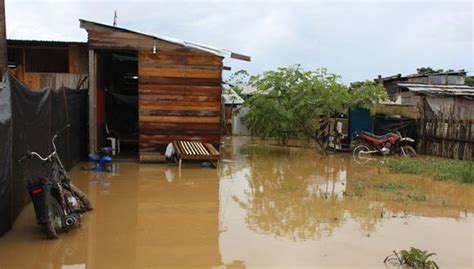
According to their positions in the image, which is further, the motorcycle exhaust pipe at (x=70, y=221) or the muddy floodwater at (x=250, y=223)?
the motorcycle exhaust pipe at (x=70, y=221)

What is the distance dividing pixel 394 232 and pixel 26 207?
533cm

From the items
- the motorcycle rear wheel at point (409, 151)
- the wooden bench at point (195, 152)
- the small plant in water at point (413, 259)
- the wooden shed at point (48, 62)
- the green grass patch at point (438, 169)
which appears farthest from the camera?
the motorcycle rear wheel at point (409, 151)

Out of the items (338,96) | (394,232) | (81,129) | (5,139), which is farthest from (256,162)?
(5,139)

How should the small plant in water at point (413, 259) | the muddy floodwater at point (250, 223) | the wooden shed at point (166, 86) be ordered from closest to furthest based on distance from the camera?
1. the small plant in water at point (413, 259)
2. the muddy floodwater at point (250, 223)
3. the wooden shed at point (166, 86)

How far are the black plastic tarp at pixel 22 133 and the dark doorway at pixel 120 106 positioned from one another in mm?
4355

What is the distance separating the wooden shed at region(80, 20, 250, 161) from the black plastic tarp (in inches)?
109

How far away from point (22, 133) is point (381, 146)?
12.1 m

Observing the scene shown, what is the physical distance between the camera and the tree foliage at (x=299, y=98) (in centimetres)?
1578

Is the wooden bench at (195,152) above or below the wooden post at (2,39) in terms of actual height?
below

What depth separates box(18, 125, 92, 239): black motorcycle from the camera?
215 inches

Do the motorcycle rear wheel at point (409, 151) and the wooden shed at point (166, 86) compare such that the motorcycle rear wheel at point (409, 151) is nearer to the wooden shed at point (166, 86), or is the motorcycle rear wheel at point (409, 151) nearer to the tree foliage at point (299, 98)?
the tree foliage at point (299, 98)

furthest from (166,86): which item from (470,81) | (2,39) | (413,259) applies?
(470,81)

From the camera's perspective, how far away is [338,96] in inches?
627

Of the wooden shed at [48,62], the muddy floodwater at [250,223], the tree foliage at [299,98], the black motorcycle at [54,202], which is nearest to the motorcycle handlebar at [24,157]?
the black motorcycle at [54,202]
